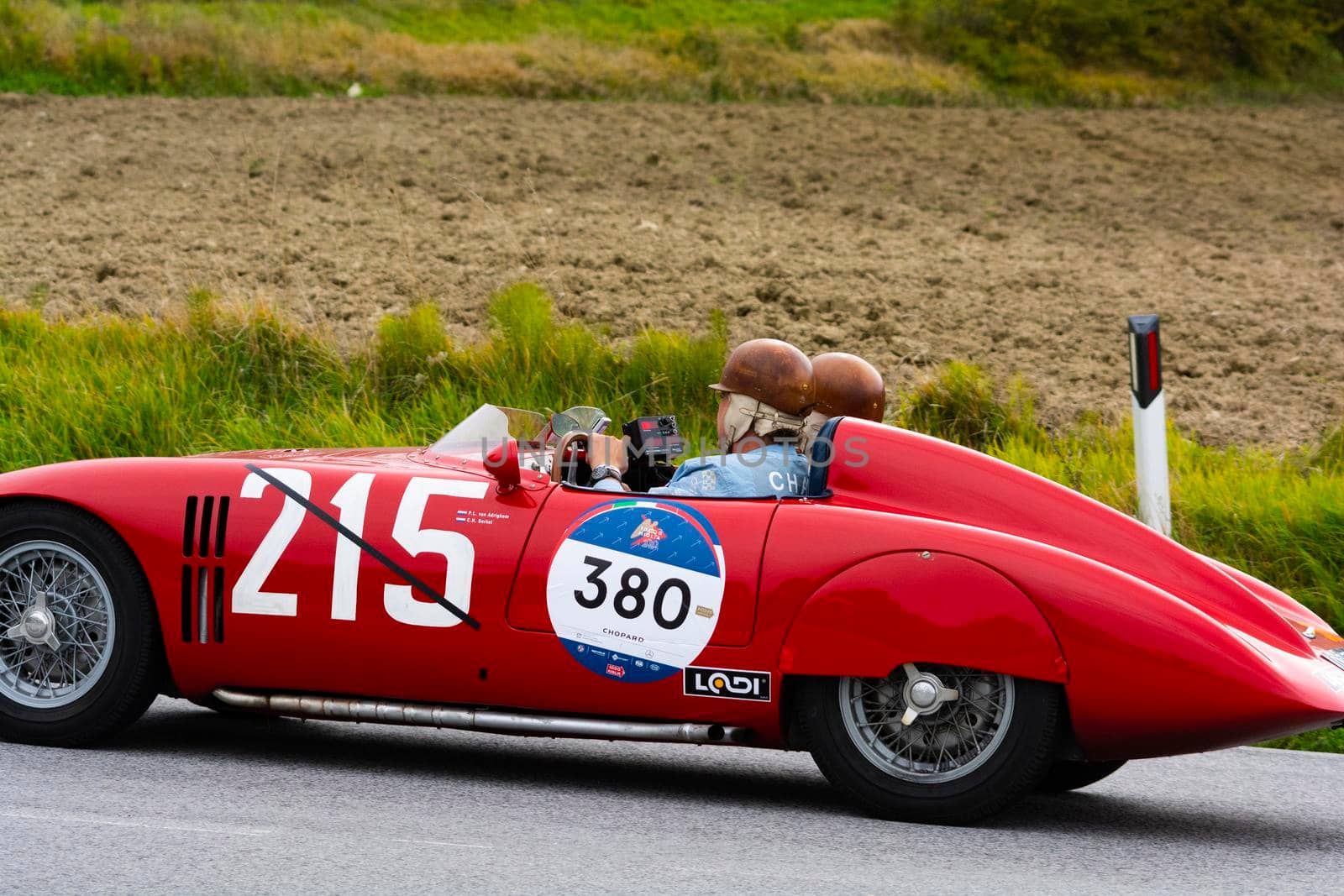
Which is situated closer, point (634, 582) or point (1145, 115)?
point (634, 582)

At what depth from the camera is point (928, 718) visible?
4.62 metres

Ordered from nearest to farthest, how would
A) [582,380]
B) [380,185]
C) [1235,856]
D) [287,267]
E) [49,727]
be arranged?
1. [1235,856]
2. [49,727]
3. [582,380]
4. [287,267]
5. [380,185]

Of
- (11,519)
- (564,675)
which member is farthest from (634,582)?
(11,519)

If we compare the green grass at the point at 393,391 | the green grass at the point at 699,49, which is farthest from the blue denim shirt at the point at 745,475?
the green grass at the point at 699,49

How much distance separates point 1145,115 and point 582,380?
1579 cm

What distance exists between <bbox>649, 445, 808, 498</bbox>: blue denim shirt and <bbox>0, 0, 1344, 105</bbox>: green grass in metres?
19.3

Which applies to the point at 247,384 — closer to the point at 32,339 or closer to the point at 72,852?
the point at 32,339

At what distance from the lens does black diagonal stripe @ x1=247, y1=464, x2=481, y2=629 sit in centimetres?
488

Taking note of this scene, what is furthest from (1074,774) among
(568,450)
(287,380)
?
(287,380)

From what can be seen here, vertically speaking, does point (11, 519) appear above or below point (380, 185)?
below

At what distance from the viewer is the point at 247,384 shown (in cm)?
1095

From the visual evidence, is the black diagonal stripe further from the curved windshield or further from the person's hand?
the person's hand

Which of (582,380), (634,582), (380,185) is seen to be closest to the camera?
(634,582)

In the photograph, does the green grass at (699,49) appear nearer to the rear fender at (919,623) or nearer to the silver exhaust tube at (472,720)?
the silver exhaust tube at (472,720)
